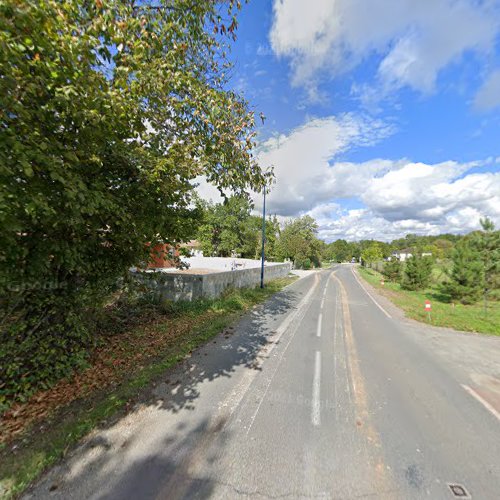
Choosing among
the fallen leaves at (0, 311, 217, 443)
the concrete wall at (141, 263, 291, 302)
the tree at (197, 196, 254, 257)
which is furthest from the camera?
the tree at (197, 196, 254, 257)

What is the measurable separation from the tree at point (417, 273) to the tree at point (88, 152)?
2261 centimetres

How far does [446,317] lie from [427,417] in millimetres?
9751

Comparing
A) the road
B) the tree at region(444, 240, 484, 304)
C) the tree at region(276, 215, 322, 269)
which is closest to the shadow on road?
the road

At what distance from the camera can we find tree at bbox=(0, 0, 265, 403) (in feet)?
8.72

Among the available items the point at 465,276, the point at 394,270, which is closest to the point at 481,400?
the point at 465,276

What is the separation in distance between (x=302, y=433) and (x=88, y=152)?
5.13 meters

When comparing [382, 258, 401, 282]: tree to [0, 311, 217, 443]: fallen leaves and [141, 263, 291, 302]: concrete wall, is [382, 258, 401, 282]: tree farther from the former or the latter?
[0, 311, 217, 443]: fallen leaves

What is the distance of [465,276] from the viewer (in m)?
15.9

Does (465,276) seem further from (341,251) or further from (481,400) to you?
(341,251)

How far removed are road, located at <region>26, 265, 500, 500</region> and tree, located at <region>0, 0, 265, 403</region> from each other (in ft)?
7.85

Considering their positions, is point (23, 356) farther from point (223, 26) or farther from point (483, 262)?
point (483, 262)

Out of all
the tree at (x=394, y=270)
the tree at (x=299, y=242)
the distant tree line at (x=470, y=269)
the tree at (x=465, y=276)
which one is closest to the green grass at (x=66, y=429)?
the distant tree line at (x=470, y=269)

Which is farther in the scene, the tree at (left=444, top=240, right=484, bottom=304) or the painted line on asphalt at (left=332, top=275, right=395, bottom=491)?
the tree at (left=444, top=240, right=484, bottom=304)

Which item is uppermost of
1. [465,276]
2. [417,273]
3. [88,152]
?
[88,152]
